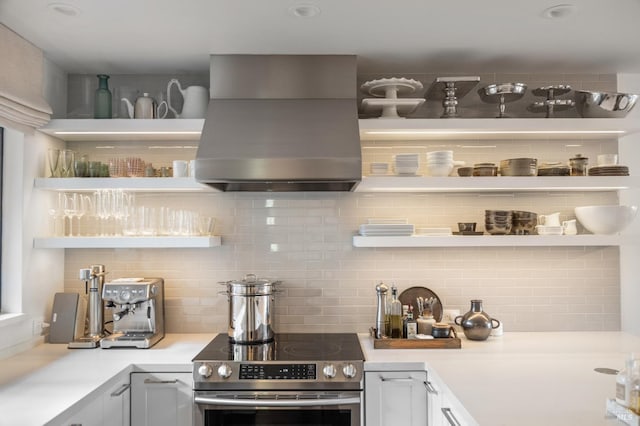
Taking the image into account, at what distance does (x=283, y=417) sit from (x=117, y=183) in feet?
5.18

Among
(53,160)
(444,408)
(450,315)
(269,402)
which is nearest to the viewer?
(444,408)

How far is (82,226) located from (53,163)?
1.53 ft

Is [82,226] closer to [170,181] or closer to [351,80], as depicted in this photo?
[170,181]

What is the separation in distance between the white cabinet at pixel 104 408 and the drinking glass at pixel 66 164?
1252 millimetres

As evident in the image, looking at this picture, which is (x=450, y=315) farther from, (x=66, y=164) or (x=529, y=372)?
Answer: (x=66, y=164)

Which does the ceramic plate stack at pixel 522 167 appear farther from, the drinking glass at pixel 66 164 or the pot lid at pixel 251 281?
the drinking glass at pixel 66 164

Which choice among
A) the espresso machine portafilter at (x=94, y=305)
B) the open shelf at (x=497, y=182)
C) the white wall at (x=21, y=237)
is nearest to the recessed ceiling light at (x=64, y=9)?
the white wall at (x=21, y=237)

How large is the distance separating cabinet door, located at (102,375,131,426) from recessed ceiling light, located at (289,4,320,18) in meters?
1.91

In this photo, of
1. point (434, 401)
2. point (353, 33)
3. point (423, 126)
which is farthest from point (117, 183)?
point (434, 401)

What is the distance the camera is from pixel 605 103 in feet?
9.42

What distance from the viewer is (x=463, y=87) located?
2957 mm

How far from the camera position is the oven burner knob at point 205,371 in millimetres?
2445

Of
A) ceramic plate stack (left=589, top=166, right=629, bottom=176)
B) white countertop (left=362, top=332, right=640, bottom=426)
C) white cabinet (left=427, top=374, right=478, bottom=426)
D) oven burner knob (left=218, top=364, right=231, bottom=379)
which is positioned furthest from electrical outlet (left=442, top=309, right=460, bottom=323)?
oven burner knob (left=218, top=364, right=231, bottom=379)

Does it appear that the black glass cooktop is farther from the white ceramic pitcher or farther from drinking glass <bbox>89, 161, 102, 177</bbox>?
the white ceramic pitcher
